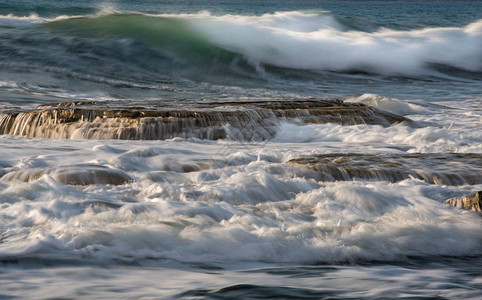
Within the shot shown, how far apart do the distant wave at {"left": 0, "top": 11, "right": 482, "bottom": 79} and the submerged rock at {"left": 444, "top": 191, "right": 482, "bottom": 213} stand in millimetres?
13168

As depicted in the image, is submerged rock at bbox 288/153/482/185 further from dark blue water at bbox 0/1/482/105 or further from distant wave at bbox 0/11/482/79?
distant wave at bbox 0/11/482/79

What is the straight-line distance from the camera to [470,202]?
3.63 meters

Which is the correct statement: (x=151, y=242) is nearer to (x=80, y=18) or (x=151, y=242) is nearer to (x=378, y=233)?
(x=378, y=233)

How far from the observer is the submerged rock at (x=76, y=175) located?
431 centimetres

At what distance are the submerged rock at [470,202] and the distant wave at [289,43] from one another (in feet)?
43.2

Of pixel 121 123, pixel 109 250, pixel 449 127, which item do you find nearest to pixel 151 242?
pixel 109 250

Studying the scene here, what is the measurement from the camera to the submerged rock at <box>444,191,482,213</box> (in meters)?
3.57

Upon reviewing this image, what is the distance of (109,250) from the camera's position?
2900 mm

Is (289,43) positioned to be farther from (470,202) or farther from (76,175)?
(470,202)

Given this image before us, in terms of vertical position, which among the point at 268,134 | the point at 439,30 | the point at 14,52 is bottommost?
the point at 268,134

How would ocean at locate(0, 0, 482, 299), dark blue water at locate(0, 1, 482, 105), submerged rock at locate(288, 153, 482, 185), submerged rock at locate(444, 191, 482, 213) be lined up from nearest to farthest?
ocean at locate(0, 0, 482, 299)
submerged rock at locate(444, 191, 482, 213)
submerged rock at locate(288, 153, 482, 185)
dark blue water at locate(0, 1, 482, 105)

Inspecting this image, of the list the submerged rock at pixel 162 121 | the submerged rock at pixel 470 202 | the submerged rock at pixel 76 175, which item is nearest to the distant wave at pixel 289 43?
the submerged rock at pixel 162 121

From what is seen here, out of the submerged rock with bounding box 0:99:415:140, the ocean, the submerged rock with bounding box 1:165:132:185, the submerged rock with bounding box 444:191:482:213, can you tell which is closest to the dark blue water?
the ocean

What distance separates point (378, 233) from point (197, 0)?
7164cm
